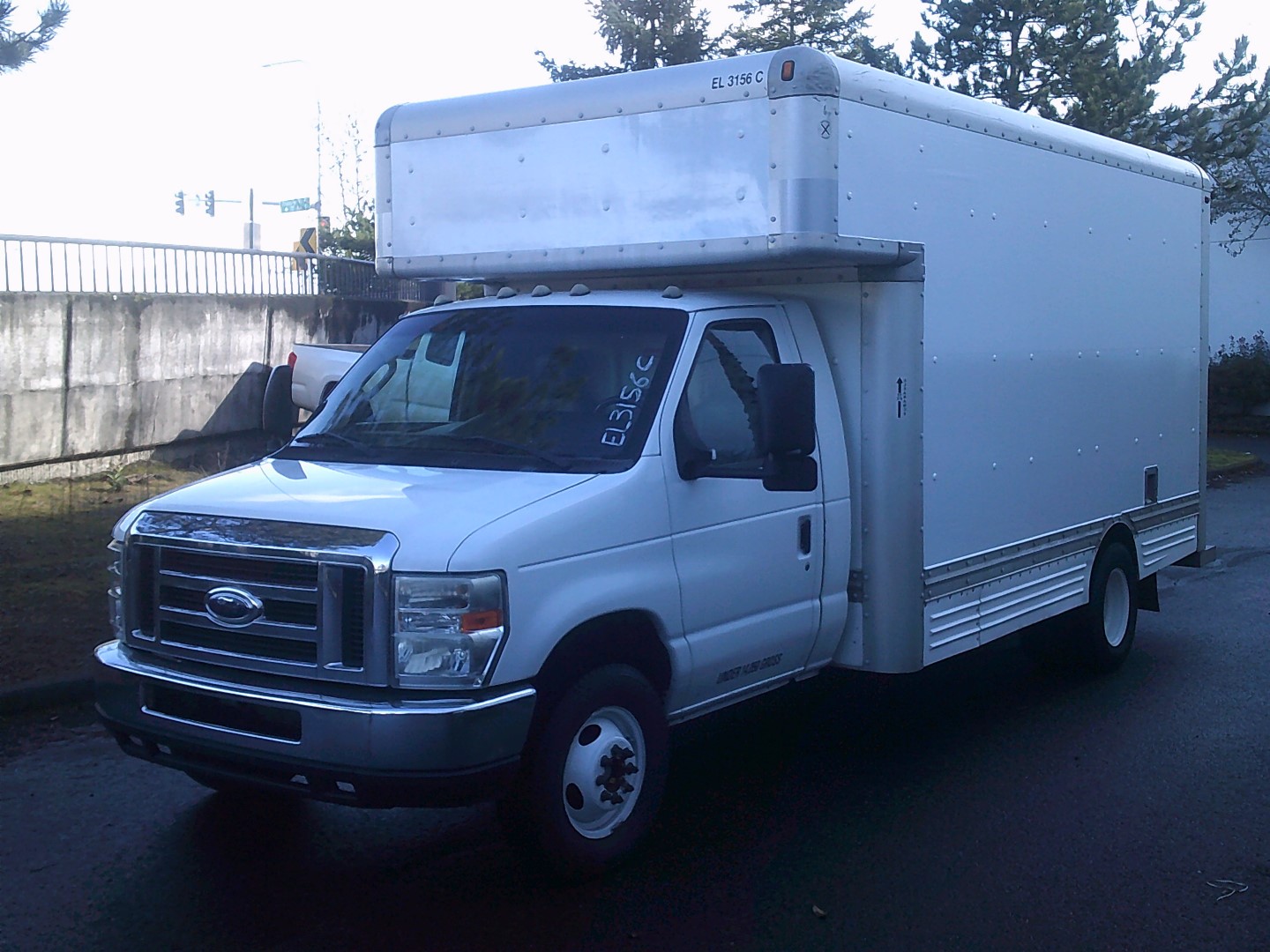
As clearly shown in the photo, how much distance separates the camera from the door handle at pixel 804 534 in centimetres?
593

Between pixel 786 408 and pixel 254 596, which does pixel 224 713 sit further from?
pixel 786 408

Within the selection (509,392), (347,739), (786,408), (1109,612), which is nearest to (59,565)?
(509,392)

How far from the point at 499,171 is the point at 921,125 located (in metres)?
1.98

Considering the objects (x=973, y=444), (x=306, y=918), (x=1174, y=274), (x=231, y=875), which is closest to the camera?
(x=306, y=918)

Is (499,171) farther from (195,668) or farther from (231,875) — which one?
(231,875)

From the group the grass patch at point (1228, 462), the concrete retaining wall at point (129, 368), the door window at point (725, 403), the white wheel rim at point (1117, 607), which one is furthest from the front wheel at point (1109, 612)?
the grass patch at point (1228, 462)

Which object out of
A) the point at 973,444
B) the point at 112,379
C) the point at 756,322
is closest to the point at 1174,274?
the point at 973,444

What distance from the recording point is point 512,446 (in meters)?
5.39

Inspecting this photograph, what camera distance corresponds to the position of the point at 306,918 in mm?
4809

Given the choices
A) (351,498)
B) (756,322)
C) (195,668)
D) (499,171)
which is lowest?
(195,668)

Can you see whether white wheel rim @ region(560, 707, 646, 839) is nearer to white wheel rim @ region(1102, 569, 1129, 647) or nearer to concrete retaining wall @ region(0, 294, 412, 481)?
white wheel rim @ region(1102, 569, 1129, 647)

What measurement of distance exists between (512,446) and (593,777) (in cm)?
132

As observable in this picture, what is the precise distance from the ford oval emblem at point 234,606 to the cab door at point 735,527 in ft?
5.23

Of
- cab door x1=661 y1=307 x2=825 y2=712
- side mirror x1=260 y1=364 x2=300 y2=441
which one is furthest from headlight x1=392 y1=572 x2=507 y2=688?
side mirror x1=260 y1=364 x2=300 y2=441
